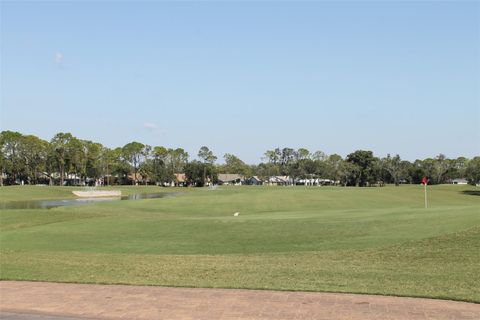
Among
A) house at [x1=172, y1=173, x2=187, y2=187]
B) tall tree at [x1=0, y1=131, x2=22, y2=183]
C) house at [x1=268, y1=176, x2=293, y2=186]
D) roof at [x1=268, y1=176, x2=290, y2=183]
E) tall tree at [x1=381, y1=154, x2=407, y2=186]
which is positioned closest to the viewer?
tall tree at [x1=0, y1=131, x2=22, y2=183]

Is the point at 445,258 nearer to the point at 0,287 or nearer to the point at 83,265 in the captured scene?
the point at 83,265

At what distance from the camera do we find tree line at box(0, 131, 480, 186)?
453 feet

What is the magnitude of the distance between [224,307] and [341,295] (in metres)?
2.11

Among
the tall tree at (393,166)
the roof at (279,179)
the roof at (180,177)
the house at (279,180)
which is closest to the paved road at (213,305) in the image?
the tall tree at (393,166)

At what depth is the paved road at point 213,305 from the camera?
26.3ft

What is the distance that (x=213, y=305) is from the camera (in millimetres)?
8789

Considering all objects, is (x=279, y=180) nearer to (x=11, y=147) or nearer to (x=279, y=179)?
(x=279, y=179)

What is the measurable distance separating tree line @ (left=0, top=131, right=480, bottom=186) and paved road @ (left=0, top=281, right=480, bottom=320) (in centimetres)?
13068

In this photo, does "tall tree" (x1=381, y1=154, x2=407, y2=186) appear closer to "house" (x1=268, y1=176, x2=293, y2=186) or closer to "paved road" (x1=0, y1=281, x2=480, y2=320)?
"house" (x1=268, y1=176, x2=293, y2=186)

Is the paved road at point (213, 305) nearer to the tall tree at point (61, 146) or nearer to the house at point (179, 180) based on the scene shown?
the tall tree at point (61, 146)

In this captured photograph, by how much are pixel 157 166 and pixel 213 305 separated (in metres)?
160

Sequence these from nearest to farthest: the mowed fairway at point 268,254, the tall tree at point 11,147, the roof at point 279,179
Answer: the mowed fairway at point 268,254 → the tall tree at point 11,147 → the roof at point 279,179

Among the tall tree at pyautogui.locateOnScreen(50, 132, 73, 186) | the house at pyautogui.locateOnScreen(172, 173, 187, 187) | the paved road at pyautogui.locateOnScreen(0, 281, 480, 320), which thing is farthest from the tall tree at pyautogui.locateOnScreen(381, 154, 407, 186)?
the paved road at pyautogui.locateOnScreen(0, 281, 480, 320)

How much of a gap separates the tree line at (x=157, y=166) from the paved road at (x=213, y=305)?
429 ft
